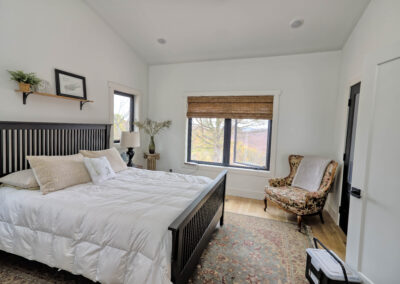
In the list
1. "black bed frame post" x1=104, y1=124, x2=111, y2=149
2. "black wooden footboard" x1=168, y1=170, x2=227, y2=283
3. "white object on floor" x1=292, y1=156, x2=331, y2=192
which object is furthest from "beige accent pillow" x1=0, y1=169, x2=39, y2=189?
"white object on floor" x1=292, y1=156, x2=331, y2=192

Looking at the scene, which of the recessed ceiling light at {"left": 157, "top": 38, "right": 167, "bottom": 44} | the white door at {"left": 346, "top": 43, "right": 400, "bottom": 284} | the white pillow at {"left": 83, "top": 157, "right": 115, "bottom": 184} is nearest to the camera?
the white door at {"left": 346, "top": 43, "right": 400, "bottom": 284}

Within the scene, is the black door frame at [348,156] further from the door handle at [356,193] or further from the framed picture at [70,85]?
the framed picture at [70,85]

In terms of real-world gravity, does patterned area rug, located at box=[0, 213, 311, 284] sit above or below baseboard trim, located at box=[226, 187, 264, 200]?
below

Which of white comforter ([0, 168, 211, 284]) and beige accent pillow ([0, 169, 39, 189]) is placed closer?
white comforter ([0, 168, 211, 284])

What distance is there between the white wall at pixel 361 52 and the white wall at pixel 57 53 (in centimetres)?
345

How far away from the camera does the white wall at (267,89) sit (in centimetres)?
343

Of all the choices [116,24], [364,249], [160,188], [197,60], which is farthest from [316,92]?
[116,24]

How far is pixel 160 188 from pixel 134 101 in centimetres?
273

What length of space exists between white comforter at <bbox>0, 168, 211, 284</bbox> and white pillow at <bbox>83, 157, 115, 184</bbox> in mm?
249

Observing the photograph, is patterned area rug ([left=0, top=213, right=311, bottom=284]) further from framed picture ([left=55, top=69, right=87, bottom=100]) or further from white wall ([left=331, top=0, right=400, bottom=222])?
framed picture ([left=55, top=69, right=87, bottom=100])

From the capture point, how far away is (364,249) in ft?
4.95

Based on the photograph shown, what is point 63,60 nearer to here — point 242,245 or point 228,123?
point 228,123

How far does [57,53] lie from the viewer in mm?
2645

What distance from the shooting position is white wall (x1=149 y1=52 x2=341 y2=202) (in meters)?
3.43
